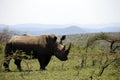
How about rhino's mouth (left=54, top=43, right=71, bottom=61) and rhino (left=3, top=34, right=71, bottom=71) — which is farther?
rhino's mouth (left=54, top=43, right=71, bottom=61)

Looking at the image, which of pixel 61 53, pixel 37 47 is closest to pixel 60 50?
pixel 61 53

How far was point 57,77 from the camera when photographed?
58.8 ft

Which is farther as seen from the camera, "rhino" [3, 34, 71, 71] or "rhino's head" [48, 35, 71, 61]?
"rhino's head" [48, 35, 71, 61]

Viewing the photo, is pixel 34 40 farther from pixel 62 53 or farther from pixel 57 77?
pixel 57 77

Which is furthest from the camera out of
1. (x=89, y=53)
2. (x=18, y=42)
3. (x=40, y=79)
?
(x=89, y=53)

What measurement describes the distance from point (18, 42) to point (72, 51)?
7.52 meters

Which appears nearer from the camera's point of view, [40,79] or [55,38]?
[40,79]

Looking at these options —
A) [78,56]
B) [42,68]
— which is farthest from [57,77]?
[78,56]

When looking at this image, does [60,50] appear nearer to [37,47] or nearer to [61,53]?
[61,53]

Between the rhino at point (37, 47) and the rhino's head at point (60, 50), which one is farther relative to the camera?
the rhino's head at point (60, 50)

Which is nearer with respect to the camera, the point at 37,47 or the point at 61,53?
the point at 37,47

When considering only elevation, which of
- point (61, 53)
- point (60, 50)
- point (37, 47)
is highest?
point (37, 47)

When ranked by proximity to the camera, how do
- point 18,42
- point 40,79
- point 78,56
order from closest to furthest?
point 40,79 < point 18,42 < point 78,56

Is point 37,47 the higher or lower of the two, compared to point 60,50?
higher
